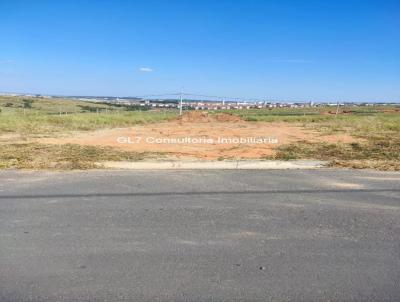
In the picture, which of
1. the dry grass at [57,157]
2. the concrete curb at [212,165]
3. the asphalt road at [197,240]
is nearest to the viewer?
the asphalt road at [197,240]

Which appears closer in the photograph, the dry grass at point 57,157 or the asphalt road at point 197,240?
the asphalt road at point 197,240

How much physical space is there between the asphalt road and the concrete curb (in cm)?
153

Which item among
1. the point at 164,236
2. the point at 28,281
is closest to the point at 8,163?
the point at 164,236

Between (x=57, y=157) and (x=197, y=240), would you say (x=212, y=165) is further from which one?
(x=197, y=240)

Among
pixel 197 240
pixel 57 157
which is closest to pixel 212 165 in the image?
pixel 57 157

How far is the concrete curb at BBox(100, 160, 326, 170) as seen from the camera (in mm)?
9805

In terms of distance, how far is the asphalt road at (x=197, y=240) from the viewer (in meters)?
3.83

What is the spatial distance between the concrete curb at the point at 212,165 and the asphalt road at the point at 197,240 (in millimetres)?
1529

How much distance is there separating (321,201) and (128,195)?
270cm

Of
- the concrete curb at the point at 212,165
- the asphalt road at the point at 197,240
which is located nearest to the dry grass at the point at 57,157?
the concrete curb at the point at 212,165

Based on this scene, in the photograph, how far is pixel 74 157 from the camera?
36.4ft

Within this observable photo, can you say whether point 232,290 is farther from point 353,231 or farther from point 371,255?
point 353,231

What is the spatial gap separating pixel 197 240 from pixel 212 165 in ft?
16.7

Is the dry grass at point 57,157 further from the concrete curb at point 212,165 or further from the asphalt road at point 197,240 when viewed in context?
the asphalt road at point 197,240
